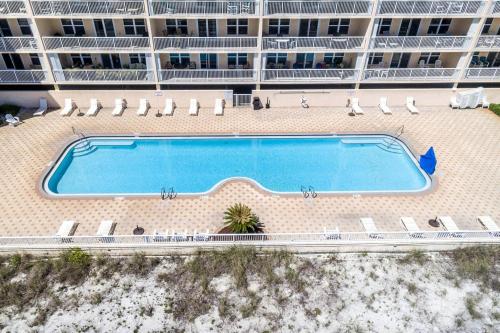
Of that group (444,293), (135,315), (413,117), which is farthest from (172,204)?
A: (413,117)

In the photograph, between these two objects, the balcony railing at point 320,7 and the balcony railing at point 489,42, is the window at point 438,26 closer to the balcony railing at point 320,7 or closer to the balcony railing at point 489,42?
the balcony railing at point 489,42

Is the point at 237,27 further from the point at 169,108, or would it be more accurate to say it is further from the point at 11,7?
the point at 11,7

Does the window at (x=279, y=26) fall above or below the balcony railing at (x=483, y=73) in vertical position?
above

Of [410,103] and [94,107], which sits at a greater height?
[410,103]

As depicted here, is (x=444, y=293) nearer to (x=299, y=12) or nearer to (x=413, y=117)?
(x=413, y=117)

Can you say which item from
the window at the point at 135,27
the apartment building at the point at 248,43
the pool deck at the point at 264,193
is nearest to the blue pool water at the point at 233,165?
the pool deck at the point at 264,193

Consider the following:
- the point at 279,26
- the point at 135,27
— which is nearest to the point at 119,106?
the point at 135,27
